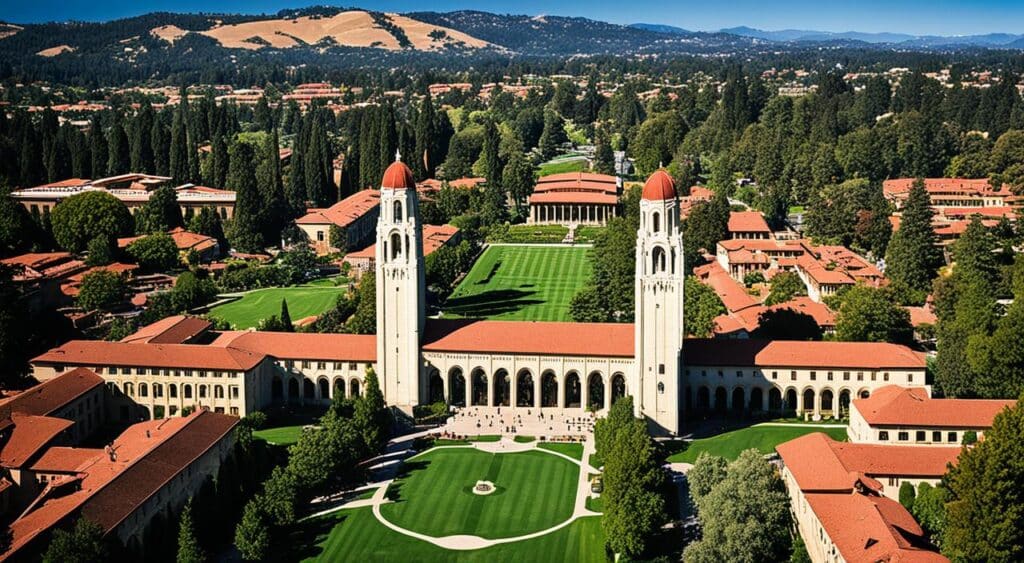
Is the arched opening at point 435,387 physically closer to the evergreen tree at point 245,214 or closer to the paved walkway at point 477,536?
the paved walkway at point 477,536

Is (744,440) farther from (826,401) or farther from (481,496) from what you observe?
(481,496)

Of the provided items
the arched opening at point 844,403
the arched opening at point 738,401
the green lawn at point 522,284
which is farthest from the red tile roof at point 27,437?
the arched opening at point 844,403

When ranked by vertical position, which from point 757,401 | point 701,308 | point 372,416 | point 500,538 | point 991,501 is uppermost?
point 701,308

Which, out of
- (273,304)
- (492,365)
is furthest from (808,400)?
(273,304)

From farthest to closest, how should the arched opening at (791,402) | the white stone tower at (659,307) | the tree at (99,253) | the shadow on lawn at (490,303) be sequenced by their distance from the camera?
the tree at (99,253), the shadow on lawn at (490,303), the arched opening at (791,402), the white stone tower at (659,307)

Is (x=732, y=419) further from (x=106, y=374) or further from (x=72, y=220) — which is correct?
(x=72, y=220)

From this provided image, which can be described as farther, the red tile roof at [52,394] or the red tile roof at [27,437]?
the red tile roof at [52,394]
